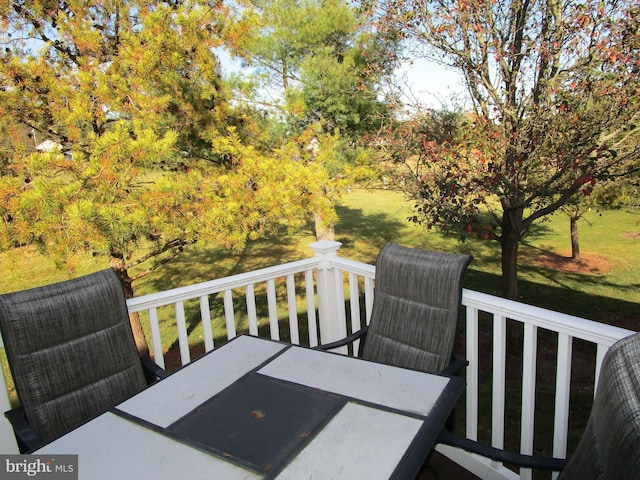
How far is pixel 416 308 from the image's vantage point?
219 cm

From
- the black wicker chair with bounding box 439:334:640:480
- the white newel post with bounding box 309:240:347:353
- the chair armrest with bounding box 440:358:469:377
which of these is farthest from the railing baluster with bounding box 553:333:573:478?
the white newel post with bounding box 309:240:347:353

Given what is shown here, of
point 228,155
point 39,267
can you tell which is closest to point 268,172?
point 228,155

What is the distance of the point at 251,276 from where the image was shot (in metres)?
2.70

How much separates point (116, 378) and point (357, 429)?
1333mm

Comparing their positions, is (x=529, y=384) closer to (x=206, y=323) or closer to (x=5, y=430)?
(x=206, y=323)

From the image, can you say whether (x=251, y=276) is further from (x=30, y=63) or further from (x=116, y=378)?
(x=30, y=63)

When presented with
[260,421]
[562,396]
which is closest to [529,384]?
[562,396]

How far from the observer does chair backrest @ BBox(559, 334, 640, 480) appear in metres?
0.79

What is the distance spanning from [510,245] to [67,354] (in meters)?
4.92

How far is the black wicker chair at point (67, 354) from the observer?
1.75 meters

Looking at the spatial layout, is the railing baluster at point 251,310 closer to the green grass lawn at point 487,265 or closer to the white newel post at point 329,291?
the white newel post at point 329,291

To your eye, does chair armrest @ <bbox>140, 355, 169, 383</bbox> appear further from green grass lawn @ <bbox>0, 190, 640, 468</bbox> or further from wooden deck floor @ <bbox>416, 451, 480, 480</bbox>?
green grass lawn @ <bbox>0, 190, 640, 468</bbox>

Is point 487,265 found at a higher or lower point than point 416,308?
lower

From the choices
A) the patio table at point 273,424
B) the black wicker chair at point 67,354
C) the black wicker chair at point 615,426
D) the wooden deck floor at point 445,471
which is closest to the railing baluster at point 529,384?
the wooden deck floor at point 445,471
